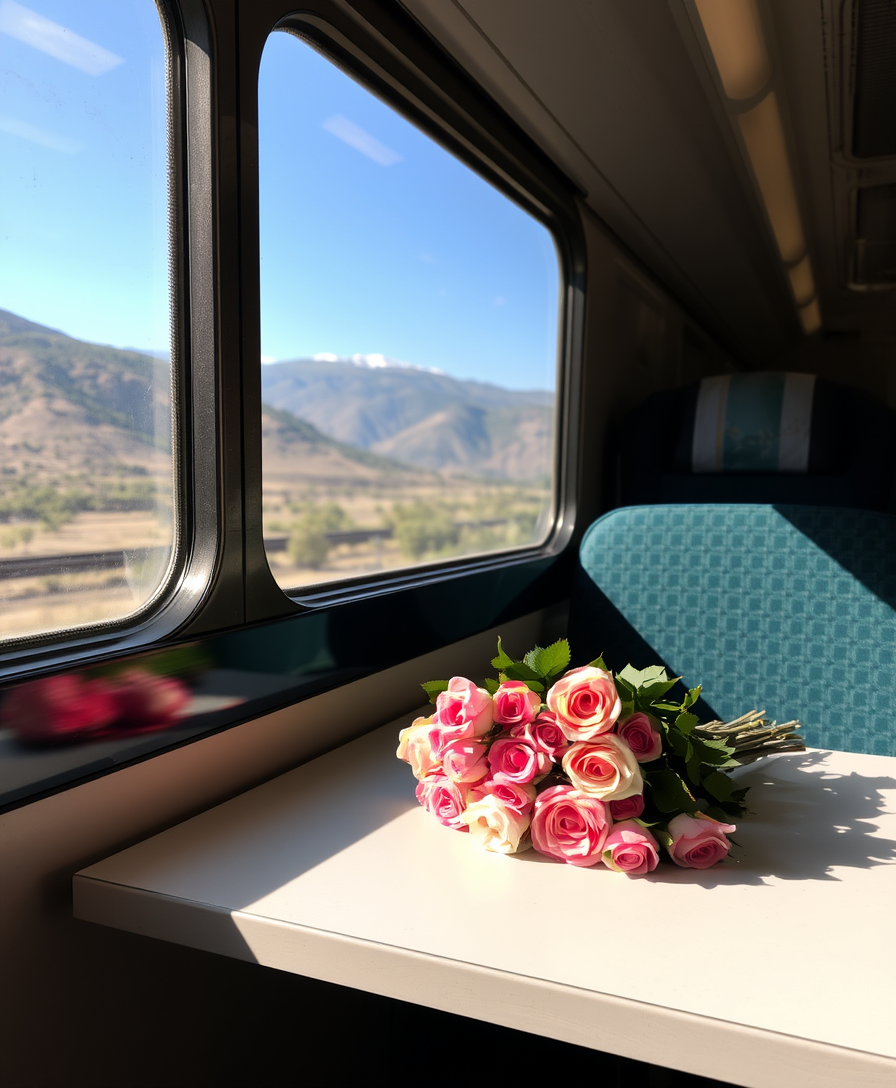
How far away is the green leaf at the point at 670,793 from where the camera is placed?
85 cm

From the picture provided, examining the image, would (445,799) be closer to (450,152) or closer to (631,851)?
(631,851)

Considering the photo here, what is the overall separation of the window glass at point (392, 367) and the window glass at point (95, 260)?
1921cm

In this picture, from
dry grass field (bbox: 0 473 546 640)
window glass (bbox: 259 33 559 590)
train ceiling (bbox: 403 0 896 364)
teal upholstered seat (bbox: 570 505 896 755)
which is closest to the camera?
teal upholstered seat (bbox: 570 505 896 755)

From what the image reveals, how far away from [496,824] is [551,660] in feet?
0.63

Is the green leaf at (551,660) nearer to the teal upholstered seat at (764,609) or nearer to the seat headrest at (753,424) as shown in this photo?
the teal upholstered seat at (764,609)

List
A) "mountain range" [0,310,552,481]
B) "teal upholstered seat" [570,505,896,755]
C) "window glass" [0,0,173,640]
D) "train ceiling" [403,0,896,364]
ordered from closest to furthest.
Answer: "window glass" [0,0,173,640] → "teal upholstered seat" [570,505,896,755] → "train ceiling" [403,0,896,364] → "mountain range" [0,310,552,481]

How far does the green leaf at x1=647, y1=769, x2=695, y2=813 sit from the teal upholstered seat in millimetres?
682

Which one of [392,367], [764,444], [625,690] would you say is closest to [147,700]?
[625,690]

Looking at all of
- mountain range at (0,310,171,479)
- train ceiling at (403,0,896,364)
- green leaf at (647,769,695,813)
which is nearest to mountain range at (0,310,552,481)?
train ceiling at (403,0,896,364)

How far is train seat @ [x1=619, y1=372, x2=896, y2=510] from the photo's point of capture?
2.29m

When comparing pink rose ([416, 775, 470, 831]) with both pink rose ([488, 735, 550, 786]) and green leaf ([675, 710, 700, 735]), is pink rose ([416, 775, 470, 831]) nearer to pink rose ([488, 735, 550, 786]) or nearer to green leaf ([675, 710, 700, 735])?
pink rose ([488, 735, 550, 786])

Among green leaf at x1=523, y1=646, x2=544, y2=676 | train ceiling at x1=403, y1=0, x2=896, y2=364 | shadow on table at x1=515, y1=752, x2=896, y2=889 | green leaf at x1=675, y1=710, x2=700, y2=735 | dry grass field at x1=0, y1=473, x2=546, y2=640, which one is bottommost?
dry grass field at x1=0, y1=473, x2=546, y2=640

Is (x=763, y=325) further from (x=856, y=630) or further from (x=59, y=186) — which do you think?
(x=59, y=186)

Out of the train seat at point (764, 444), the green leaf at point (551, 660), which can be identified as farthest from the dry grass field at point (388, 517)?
the green leaf at point (551, 660)
